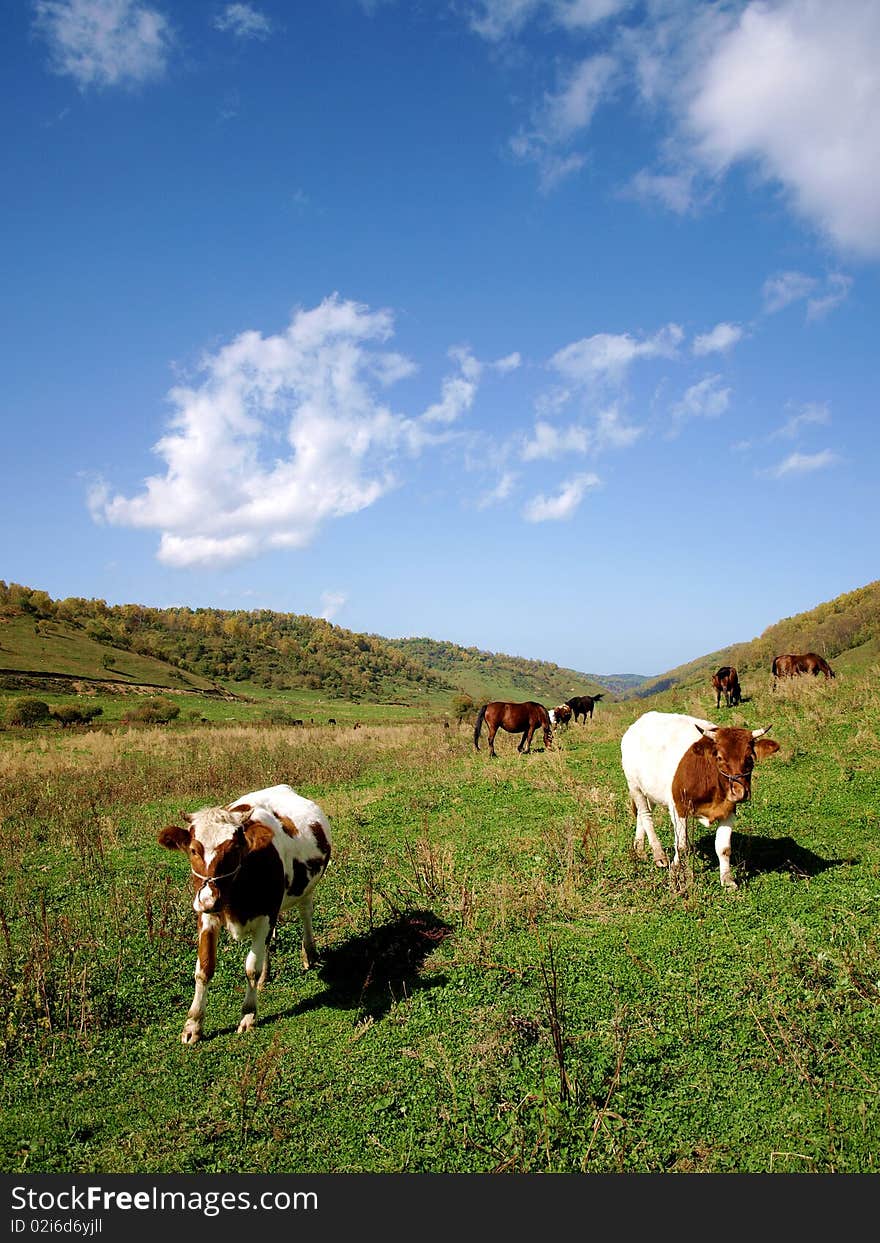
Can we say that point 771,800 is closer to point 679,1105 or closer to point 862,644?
point 679,1105

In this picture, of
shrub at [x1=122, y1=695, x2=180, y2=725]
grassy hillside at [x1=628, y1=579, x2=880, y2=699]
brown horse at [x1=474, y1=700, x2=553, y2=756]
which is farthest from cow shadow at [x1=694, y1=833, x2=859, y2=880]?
shrub at [x1=122, y1=695, x2=180, y2=725]

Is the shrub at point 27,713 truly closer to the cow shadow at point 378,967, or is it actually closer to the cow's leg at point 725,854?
the cow shadow at point 378,967

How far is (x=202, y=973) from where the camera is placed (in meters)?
6.08

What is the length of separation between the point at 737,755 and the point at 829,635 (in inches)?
1817

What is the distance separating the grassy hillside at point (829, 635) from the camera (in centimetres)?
3780

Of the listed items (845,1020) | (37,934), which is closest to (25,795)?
(37,934)

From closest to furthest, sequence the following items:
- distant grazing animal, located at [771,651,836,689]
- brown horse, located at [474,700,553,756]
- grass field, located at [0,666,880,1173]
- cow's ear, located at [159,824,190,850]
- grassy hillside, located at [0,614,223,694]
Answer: grass field, located at [0,666,880,1173], cow's ear, located at [159,824,190,850], brown horse, located at [474,700,553,756], distant grazing animal, located at [771,651,836,689], grassy hillside, located at [0,614,223,694]

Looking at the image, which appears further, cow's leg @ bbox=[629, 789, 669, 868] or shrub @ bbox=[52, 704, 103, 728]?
shrub @ bbox=[52, 704, 103, 728]

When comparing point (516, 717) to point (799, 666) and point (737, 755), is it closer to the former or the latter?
point (799, 666)

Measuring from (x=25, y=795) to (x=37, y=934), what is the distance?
427 inches

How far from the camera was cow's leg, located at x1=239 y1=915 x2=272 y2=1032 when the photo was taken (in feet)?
20.4

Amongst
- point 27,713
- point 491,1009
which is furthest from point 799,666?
point 27,713

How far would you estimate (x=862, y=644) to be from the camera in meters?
39.7

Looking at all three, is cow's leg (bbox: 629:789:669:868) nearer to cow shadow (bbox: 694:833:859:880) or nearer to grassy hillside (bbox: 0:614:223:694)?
cow shadow (bbox: 694:833:859:880)
